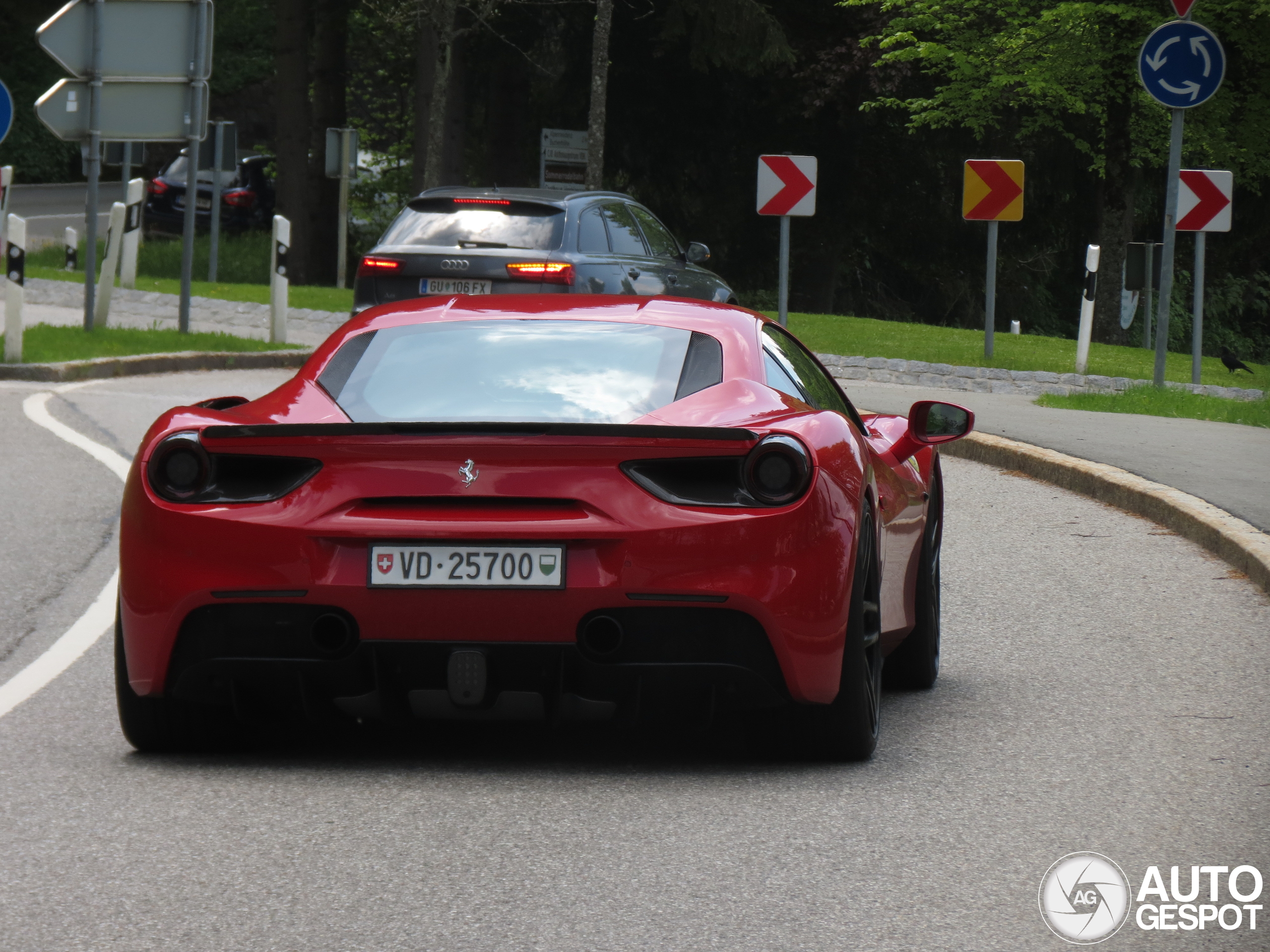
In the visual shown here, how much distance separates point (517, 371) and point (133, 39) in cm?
1555

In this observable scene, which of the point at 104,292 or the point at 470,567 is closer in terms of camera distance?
the point at 470,567

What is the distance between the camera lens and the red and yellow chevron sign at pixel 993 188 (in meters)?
21.2

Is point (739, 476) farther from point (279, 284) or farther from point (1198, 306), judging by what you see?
point (1198, 306)

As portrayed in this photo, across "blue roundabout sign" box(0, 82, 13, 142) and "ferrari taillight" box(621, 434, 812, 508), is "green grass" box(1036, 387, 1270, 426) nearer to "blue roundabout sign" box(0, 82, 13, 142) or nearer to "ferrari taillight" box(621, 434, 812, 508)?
"blue roundabout sign" box(0, 82, 13, 142)

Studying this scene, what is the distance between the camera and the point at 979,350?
2395cm

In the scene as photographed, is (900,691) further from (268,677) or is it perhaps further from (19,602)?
(19,602)

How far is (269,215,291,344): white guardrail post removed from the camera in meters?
21.0

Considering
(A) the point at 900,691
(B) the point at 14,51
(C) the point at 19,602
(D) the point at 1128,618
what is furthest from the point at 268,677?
(B) the point at 14,51

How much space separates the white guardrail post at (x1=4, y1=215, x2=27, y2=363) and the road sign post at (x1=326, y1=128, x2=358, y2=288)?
48.2ft

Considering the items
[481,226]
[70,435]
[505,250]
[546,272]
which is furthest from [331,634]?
[481,226]

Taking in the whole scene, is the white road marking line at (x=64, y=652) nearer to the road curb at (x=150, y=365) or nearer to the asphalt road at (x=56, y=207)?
the road curb at (x=150, y=365)

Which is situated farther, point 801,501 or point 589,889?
point 801,501

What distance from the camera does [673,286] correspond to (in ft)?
55.7

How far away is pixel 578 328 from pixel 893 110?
3292 centimetres
